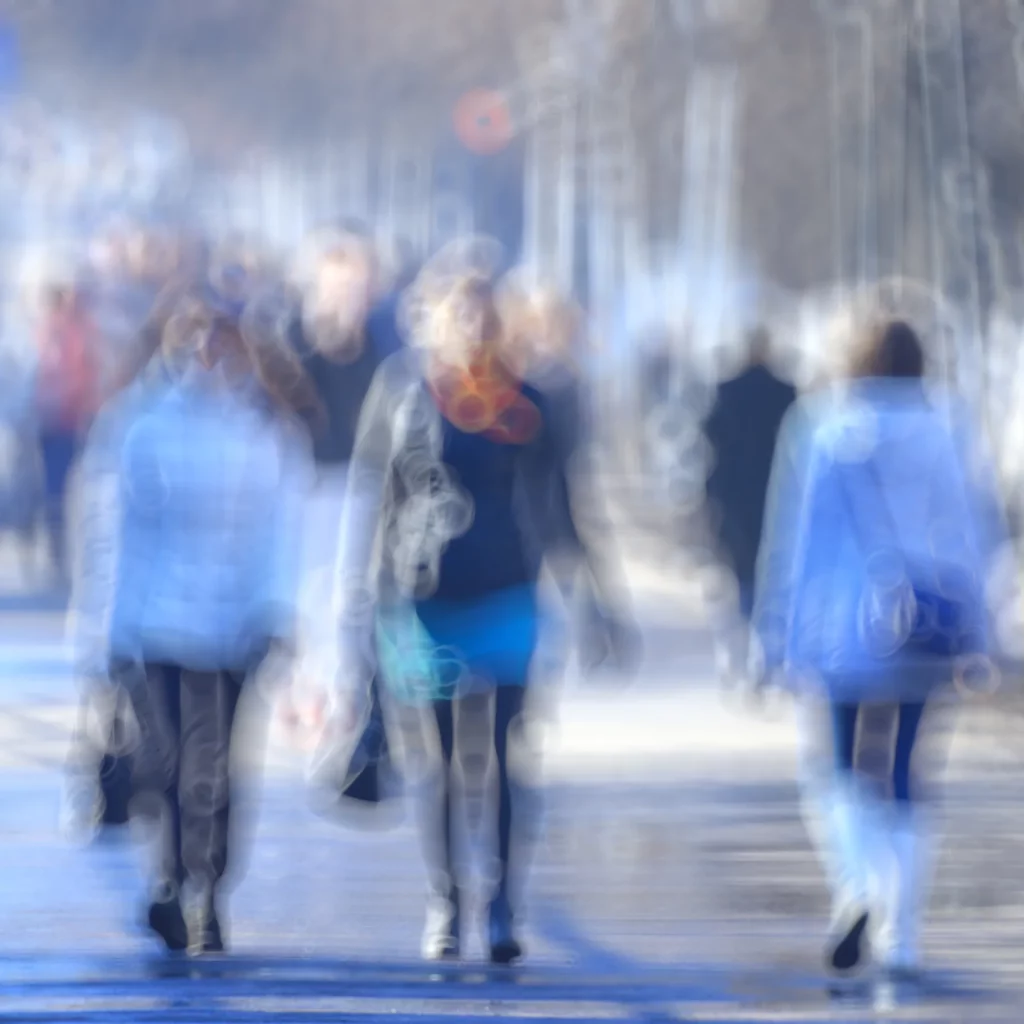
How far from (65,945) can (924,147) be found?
1674 centimetres

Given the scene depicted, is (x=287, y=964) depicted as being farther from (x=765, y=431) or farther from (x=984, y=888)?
(x=765, y=431)

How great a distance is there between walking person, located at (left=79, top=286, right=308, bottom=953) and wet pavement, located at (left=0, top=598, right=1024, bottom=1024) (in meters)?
0.40

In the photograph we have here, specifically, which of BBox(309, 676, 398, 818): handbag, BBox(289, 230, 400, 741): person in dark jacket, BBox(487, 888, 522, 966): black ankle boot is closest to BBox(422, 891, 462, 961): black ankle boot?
BBox(487, 888, 522, 966): black ankle boot

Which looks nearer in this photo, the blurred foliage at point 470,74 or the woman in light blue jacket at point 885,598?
the woman in light blue jacket at point 885,598

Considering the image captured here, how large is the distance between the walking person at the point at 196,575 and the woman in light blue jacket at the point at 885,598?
1.28 metres

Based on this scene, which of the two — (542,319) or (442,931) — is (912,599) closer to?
(442,931)

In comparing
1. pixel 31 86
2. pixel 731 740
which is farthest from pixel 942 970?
pixel 31 86

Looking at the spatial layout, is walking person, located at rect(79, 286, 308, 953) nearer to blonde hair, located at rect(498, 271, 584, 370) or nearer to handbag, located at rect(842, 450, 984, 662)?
handbag, located at rect(842, 450, 984, 662)

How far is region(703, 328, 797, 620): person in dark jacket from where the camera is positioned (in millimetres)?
14133

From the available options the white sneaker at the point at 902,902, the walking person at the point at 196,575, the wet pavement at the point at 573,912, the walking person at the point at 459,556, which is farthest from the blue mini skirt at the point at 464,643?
the white sneaker at the point at 902,902

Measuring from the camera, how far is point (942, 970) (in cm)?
786

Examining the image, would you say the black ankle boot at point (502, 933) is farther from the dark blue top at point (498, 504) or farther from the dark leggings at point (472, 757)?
the dark blue top at point (498, 504)

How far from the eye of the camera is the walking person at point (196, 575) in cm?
800

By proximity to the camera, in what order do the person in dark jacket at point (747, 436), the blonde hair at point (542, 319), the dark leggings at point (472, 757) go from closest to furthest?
the dark leggings at point (472, 757), the blonde hair at point (542, 319), the person in dark jacket at point (747, 436)
